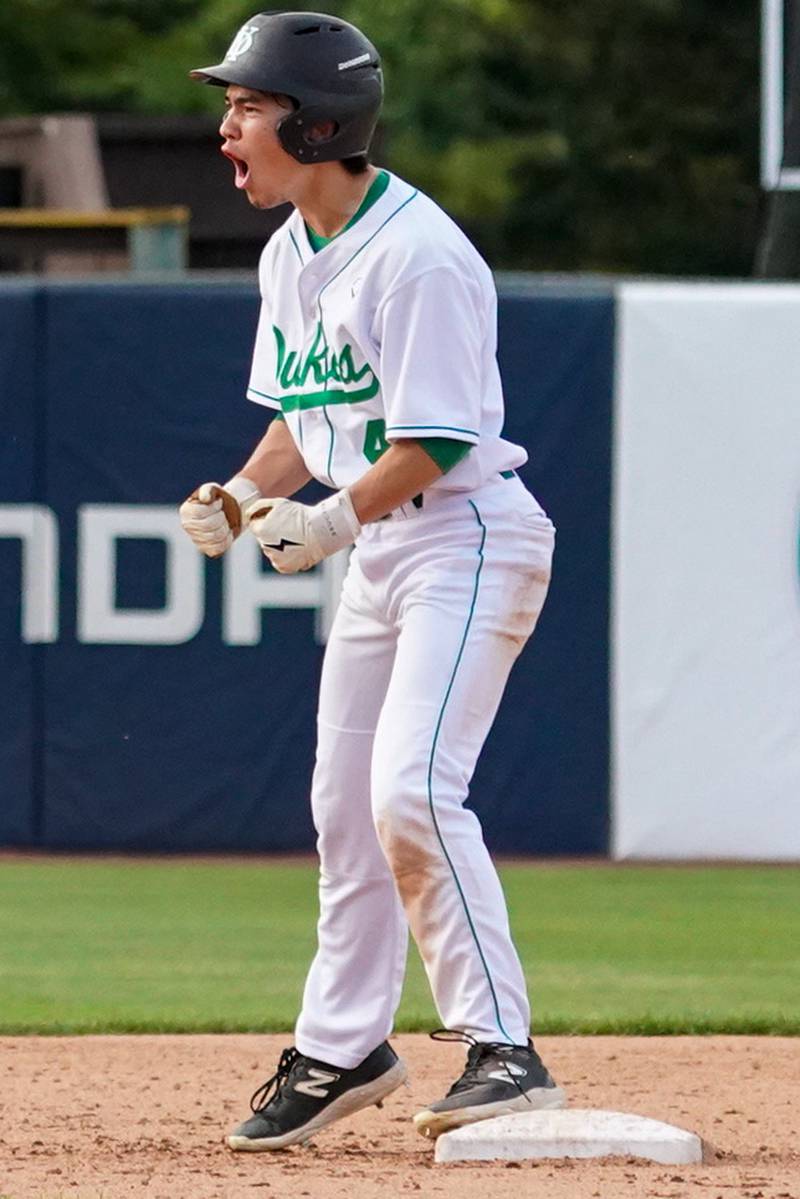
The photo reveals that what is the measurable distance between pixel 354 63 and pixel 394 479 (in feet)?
2.54

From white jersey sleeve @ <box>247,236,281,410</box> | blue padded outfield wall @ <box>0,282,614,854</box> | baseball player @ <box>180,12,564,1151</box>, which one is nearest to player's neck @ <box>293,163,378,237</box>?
baseball player @ <box>180,12,564,1151</box>

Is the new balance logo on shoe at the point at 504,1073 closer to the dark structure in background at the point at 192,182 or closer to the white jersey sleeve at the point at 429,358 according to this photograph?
the white jersey sleeve at the point at 429,358

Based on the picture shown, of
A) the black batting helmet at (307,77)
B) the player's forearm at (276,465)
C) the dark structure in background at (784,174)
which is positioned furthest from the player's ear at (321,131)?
the dark structure in background at (784,174)

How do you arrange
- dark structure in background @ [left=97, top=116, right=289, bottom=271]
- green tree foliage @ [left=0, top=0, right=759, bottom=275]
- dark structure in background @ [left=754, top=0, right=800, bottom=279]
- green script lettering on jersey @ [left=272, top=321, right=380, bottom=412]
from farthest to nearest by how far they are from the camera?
green tree foliage @ [left=0, top=0, right=759, bottom=275] → dark structure in background @ [left=97, top=116, right=289, bottom=271] → dark structure in background @ [left=754, top=0, right=800, bottom=279] → green script lettering on jersey @ [left=272, top=321, right=380, bottom=412]

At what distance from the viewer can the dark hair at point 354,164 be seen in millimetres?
4168

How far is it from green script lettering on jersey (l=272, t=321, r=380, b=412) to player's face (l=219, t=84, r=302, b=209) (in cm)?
26

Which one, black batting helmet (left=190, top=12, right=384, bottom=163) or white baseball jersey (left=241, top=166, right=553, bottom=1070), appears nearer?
white baseball jersey (left=241, top=166, right=553, bottom=1070)

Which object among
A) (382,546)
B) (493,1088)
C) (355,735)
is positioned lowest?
(493,1088)

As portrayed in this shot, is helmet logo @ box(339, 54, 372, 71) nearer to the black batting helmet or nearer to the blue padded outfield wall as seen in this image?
the black batting helmet

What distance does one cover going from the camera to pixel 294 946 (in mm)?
7145

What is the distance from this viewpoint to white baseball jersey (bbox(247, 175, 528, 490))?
396cm

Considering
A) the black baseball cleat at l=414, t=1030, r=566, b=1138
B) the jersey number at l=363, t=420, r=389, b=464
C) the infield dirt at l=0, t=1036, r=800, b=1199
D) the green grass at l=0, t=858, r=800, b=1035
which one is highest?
the jersey number at l=363, t=420, r=389, b=464

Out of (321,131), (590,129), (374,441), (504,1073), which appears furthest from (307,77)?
(590,129)

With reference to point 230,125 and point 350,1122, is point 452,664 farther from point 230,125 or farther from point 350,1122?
point 350,1122
